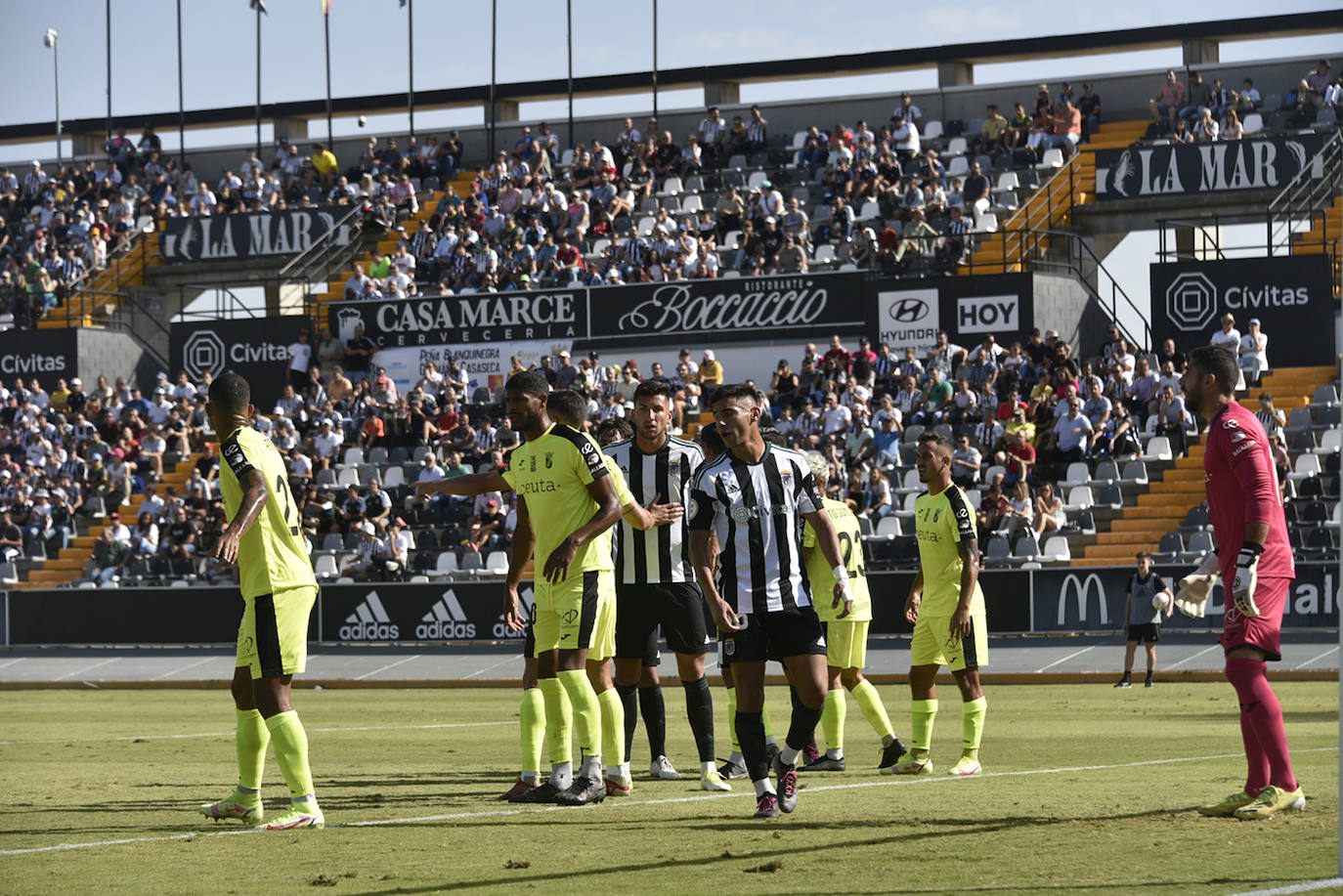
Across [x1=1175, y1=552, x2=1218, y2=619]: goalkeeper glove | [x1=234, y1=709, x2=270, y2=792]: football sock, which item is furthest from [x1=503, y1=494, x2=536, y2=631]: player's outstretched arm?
[x1=1175, y1=552, x2=1218, y2=619]: goalkeeper glove

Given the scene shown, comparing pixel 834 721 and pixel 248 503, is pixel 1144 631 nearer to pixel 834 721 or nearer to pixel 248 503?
pixel 834 721

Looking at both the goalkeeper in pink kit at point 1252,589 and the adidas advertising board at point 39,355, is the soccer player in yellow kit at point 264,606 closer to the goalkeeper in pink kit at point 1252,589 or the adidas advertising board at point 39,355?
the goalkeeper in pink kit at point 1252,589

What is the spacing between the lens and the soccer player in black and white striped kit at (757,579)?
9.84m

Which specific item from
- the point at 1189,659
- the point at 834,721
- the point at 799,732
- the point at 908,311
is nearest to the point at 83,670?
the point at 908,311

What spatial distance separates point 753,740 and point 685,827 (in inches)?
22.2

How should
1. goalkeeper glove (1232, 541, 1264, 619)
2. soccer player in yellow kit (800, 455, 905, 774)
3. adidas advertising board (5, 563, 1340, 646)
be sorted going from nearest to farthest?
1. goalkeeper glove (1232, 541, 1264, 619)
2. soccer player in yellow kit (800, 455, 905, 774)
3. adidas advertising board (5, 563, 1340, 646)

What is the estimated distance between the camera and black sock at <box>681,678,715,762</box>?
1198cm

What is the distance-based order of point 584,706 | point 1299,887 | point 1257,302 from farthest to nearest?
point 1257,302, point 584,706, point 1299,887

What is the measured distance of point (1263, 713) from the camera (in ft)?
30.4

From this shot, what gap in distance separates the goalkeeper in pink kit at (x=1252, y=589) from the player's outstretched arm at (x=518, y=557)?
400 cm

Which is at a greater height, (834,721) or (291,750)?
(291,750)

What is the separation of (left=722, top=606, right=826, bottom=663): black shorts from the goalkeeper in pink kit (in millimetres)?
1868

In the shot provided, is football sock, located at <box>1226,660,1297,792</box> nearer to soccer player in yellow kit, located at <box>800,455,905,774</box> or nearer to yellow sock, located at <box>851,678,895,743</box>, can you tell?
soccer player in yellow kit, located at <box>800,455,905,774</box>

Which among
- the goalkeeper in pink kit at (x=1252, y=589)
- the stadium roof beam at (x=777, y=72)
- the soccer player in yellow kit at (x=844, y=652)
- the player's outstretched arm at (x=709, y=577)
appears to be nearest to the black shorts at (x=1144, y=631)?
the soccer player in yellow kit at (x=844, y=652)
